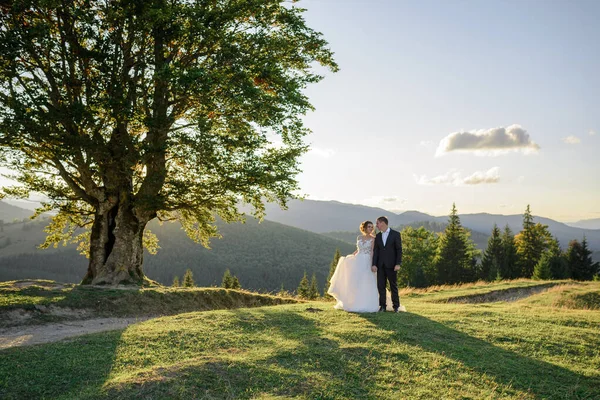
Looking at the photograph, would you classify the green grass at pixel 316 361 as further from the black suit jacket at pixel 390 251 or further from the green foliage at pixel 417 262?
the green foliage at pixel 417 262

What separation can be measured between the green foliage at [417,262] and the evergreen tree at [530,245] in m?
13.0

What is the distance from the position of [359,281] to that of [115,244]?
1271 cm

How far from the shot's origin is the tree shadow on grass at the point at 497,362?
681 centimetres

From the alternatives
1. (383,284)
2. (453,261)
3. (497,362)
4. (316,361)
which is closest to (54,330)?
(316,361)

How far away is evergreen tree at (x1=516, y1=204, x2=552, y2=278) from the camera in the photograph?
6244cm

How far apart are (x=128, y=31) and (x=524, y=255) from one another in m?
64.3

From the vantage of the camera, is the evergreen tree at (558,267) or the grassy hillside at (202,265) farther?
the grassy hillside at (202,265)

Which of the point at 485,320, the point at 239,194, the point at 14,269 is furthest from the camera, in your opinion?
the point at 14,269

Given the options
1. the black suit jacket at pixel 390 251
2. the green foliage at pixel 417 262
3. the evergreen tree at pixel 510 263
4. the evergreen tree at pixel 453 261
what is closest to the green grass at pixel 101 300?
the black suit jacket at pixel 390 251

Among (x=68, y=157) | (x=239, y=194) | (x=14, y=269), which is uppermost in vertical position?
(x=68, y=157)

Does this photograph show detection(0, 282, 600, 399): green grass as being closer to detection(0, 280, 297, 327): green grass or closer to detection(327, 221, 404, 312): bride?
detection(327, 221, 404, 312): bride

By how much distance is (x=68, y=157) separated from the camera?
1752 cm

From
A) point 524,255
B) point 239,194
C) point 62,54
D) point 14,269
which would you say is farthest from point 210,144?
point 14,269

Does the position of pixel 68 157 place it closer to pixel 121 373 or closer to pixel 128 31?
pixel 128 31
